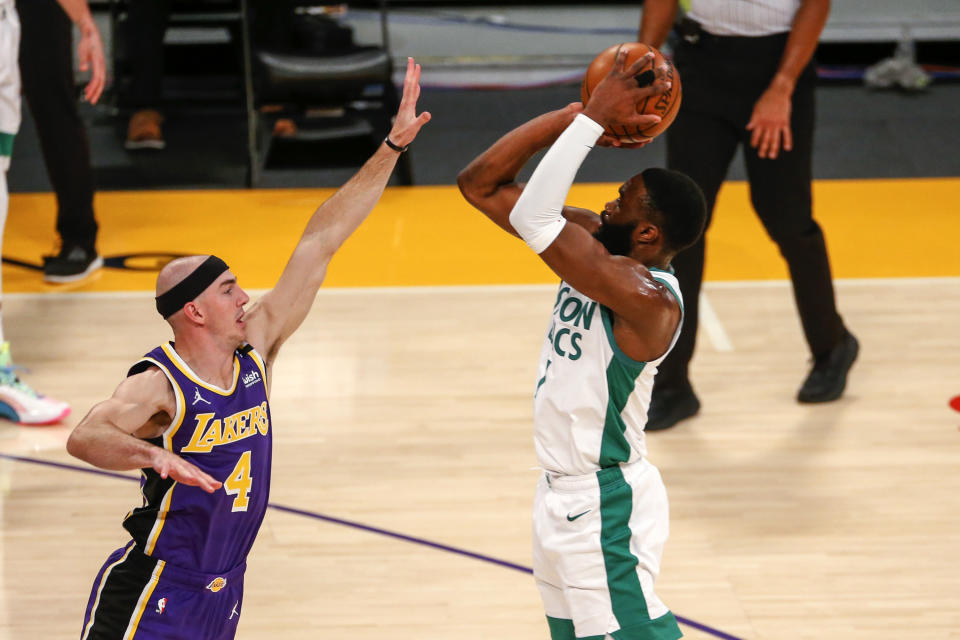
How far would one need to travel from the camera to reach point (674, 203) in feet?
9.07

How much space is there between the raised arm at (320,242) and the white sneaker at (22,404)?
2226 mm

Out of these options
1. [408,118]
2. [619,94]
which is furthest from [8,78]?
[619,94]

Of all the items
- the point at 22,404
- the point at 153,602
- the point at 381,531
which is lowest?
the point at 22,404

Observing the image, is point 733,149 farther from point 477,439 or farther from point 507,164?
point 507,164

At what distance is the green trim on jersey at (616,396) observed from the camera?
2.77 meters

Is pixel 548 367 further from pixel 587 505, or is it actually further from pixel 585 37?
pixel 585 37

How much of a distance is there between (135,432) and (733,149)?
2.88 m

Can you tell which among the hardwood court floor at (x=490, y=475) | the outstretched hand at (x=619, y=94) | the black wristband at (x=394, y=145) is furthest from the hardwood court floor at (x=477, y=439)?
the outstretched hand at (x=619, y=94)

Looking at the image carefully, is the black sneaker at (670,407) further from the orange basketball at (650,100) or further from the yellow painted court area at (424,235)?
the orange basketball at (650,100)

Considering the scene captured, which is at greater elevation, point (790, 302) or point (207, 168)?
point (790, 302)

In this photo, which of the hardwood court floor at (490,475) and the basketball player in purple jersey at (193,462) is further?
the hardwood court floor at (490,475)

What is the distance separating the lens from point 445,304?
6.21m

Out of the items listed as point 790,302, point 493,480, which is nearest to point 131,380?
point 493,480

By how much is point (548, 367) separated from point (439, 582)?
1310mm
